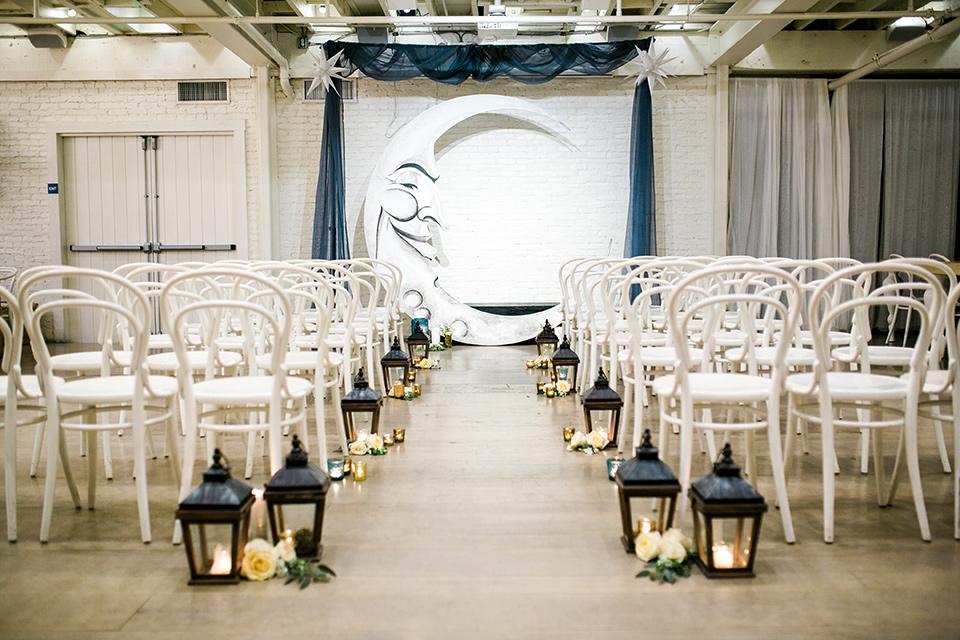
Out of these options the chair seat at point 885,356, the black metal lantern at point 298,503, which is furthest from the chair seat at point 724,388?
the black metal lantern at point 298,503

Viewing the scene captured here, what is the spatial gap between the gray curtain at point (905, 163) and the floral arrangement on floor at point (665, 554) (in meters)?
7.62

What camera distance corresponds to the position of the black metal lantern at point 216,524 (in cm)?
185

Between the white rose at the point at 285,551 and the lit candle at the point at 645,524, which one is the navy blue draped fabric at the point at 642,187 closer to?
the lit candle at the point at 645,524

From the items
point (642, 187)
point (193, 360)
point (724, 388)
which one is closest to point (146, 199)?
point (642, 187)

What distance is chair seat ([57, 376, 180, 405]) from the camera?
2.25 meters

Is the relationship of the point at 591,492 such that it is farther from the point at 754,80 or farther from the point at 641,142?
the point at 754,80

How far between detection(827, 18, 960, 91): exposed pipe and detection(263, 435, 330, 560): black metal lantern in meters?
6.85

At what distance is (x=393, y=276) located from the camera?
15.5 feet

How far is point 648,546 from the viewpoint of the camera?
79.7 inches

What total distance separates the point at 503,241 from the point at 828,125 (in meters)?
3.97

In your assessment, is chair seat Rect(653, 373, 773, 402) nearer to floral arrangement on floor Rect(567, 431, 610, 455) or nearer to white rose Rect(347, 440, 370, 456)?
floral arrangement on floor Rect(567, 431, 610, 455)

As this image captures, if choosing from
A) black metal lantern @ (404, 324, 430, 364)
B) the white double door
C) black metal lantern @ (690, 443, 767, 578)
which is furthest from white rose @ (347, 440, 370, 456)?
the white double door

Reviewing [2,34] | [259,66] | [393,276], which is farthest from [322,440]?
[2,34]

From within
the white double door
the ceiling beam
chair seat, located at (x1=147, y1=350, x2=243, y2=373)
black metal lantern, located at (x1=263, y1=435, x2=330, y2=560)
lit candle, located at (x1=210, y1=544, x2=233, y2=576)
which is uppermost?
the ceiling beam
